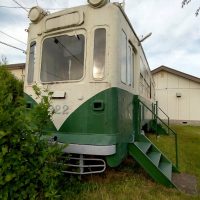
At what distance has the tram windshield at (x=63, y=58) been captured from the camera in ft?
15.0

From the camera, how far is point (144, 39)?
21.8 ft

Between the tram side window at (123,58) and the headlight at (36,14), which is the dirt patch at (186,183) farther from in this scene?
the headlight at (36,14)

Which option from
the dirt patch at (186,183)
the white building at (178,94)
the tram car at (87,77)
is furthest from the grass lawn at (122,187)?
the white building at (178,94)

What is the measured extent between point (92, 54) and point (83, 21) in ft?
2.04

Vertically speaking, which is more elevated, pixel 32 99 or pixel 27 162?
pixel 32 99

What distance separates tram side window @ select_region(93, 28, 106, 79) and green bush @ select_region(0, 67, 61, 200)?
111cm

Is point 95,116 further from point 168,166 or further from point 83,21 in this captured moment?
point 168,166

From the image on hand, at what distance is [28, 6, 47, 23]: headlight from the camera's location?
495 centimetres

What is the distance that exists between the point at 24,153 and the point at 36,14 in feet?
9.25

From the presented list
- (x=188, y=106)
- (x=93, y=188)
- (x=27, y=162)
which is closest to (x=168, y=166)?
(x=93, y=188)

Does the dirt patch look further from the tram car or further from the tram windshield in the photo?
the tram windshield

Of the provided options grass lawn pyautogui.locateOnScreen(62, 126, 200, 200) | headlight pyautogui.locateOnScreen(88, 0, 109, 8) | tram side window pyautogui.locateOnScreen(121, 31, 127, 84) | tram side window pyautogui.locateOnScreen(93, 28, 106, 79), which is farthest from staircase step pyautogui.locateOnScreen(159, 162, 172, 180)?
headlight pyautogui.locateOnScreen(88, 0, 109, 8)

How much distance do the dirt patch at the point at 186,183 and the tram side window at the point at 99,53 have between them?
8.40 feet

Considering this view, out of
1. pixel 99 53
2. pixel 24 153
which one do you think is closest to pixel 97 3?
pixel 99 53
